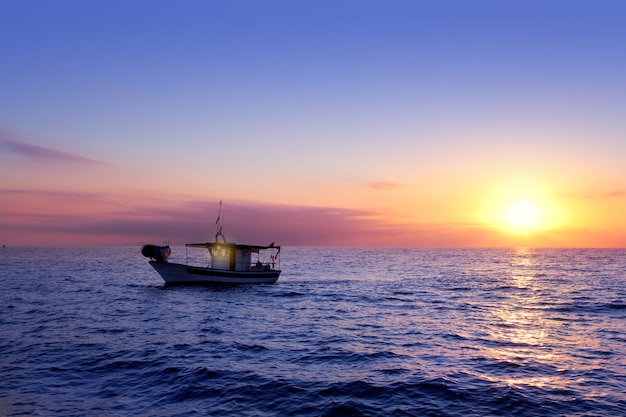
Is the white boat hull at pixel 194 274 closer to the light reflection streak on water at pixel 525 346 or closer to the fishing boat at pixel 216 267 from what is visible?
the fishing boat at pixel 216 267

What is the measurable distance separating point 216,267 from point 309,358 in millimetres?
35362

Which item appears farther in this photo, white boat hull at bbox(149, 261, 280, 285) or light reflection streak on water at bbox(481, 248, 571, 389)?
white boat hull at bbox(149, 261, 280, 285)

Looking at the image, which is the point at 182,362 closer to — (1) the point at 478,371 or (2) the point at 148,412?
(2) the point at 148,412

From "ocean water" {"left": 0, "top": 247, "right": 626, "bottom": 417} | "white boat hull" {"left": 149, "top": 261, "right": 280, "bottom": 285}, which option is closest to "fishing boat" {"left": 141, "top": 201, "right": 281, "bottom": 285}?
"white boat hull" {"left": 149, "top": 261, "right": 280, "bottom": 285}

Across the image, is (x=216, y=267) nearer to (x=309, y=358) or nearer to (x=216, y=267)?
(x=216, y=267)

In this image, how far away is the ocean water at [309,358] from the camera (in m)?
16.7

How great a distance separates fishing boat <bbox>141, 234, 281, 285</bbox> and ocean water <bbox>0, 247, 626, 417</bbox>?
336 inches

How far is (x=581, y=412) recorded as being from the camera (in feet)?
52.8

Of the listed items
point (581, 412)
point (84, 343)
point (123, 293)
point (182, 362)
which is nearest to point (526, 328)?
point (581, 412)

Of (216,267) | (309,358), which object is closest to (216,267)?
(216,267)

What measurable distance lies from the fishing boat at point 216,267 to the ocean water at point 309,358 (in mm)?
8532

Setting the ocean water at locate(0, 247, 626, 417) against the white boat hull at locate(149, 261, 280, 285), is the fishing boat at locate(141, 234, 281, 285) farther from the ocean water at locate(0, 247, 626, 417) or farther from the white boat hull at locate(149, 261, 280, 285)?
the ocean water at locate(0, 247, 626, 417)

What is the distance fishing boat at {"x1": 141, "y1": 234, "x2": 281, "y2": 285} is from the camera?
54125mm

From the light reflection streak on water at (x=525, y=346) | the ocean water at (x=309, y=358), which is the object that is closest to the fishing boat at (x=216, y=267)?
the ocean water at (x=309, y=358)
